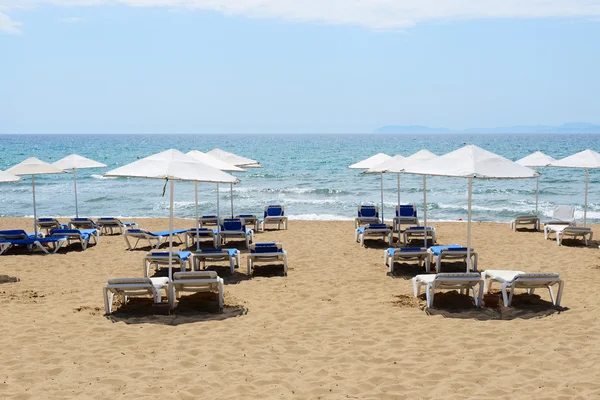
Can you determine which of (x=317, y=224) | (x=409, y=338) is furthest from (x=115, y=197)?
(x=409, y=338)

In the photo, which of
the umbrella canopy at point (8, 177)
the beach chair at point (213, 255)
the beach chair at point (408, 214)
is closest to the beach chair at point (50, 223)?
the umbrella canopy at point (8, 177)

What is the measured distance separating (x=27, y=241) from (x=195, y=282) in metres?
6.13

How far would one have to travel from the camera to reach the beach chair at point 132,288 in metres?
7.10

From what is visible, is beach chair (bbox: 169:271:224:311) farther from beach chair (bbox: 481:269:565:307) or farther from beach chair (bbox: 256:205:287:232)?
beach chair (bbox: 256:205:287:232)

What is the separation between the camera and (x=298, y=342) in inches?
245

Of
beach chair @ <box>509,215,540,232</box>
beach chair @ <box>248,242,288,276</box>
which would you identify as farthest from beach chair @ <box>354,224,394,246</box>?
beach chair @ <box>509,215,540,232</box>

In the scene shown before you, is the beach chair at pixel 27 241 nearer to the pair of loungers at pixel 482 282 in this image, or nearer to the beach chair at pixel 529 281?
the pair of loungers at pixel 482 282

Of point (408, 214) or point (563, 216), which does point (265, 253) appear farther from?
point (563, 216)

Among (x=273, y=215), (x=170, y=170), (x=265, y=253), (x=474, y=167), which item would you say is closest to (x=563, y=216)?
(x=273, y=215)

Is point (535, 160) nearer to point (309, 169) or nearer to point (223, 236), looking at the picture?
point (223, 236)

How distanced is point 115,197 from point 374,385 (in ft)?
90.9

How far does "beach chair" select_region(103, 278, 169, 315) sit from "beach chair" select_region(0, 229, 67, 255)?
513cm

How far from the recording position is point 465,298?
26.6ft

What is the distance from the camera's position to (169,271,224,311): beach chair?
7.43 m
